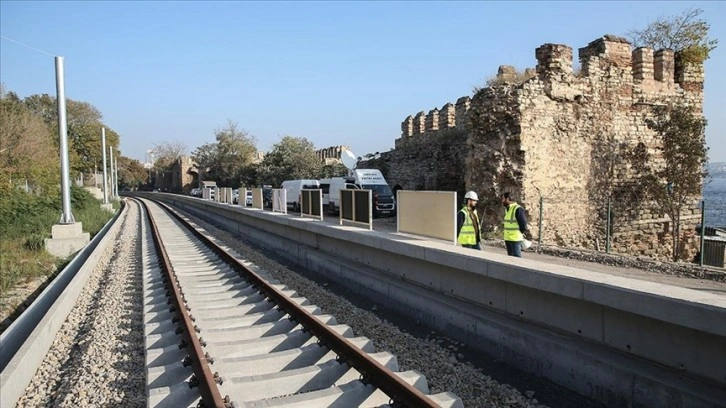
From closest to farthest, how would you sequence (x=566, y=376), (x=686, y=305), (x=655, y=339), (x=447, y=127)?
1. (x=686, y=305)
2. (x=655, y=339)
3. (x=566, y=376)
4. (x=447, y=127)

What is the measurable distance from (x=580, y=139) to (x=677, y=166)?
3.23 meters

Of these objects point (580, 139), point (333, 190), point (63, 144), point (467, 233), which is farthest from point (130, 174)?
point (467, 233)

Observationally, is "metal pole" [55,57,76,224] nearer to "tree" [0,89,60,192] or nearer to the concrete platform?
"tree" [0,89,60,192]

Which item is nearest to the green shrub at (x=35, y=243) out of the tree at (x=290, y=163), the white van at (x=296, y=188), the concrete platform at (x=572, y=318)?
the concrete platform at (x=572, y=318)

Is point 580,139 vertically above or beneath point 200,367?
above

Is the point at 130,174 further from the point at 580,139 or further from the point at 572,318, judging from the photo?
the point at 572,318

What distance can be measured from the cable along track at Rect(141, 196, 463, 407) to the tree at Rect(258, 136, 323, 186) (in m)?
38.8

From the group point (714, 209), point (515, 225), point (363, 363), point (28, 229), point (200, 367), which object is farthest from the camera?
point (28, 229)

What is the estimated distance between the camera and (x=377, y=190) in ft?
88.4

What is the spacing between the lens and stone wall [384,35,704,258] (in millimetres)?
16188

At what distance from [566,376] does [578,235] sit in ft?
43.9

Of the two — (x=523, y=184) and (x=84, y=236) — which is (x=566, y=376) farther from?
(x=84, y=236)

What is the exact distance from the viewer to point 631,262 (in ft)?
39.8

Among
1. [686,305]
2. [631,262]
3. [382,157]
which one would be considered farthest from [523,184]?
[382,157]
